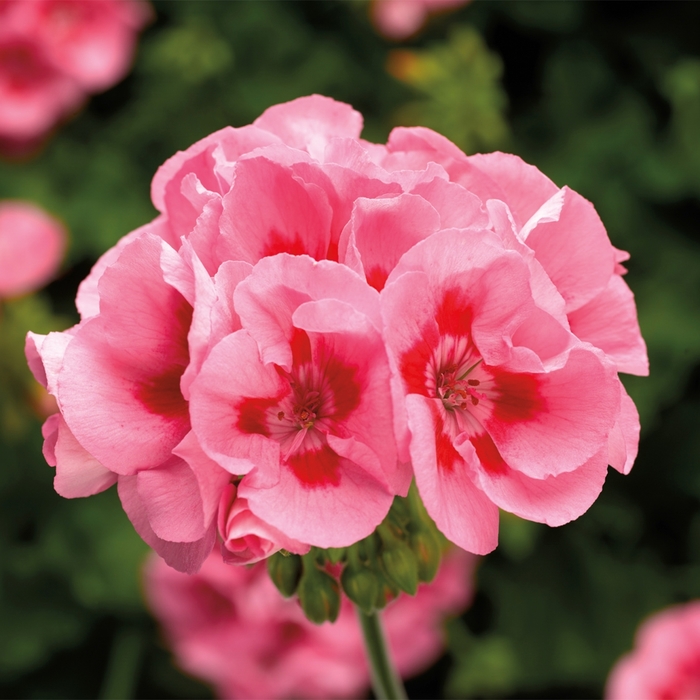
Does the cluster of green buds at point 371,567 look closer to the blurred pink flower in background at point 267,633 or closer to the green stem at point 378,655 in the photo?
the green stem at point 378,655

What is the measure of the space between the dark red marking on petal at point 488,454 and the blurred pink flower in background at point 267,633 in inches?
39.6

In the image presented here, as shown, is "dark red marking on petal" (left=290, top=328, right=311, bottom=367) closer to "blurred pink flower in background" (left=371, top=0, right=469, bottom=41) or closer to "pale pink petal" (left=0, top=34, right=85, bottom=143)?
"blurred pink flower in background" (left=371, top=0, right=469, bottom=41)

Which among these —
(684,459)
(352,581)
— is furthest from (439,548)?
(684,459)

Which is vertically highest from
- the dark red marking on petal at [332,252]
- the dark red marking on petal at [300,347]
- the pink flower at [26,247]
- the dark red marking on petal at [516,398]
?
the dark red marking on petal at [332,252]

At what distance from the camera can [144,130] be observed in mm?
3039

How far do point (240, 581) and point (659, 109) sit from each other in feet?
7.58

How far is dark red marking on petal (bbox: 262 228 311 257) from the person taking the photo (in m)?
0.93

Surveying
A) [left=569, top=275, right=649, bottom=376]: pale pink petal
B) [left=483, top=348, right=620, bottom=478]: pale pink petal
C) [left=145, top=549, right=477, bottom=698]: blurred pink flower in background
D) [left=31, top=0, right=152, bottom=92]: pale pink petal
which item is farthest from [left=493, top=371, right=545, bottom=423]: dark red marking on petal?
[left=31, top=0, right=152, bottom=92]: pale pink petal

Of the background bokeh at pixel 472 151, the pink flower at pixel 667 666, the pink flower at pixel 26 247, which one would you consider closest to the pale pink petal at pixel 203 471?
the pink flower at pixel 667 666

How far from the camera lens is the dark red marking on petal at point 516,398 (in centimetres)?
92

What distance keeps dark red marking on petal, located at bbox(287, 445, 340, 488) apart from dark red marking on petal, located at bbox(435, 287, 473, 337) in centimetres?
16

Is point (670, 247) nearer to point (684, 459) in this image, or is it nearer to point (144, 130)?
point (684, 459)

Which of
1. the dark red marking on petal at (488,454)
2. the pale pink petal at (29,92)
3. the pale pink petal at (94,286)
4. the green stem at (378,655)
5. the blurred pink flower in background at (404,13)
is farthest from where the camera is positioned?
the pale pink petal at (29,92)

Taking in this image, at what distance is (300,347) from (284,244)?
12cm
